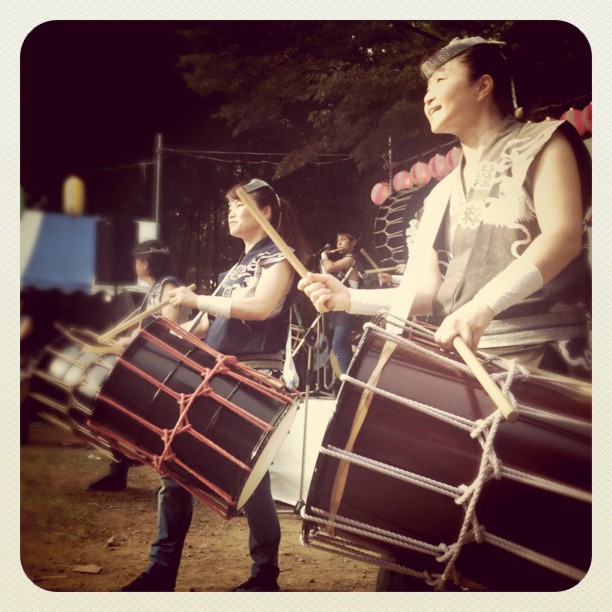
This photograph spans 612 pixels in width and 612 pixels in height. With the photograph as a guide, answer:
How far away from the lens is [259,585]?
168cm

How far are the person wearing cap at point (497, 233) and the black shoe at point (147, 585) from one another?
2.10 feet

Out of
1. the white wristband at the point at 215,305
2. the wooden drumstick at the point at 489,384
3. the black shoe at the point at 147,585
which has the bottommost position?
the black shoe at the point at 147,585

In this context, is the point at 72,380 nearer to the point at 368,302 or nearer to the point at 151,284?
the point at 151,284

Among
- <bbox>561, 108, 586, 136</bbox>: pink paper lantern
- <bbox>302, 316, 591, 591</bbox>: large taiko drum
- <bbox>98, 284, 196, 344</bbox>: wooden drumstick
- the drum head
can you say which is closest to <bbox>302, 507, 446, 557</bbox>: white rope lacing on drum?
<bbox>302, 316, 591, 591</bbox>: large taiko drum

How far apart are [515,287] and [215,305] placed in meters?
0.86

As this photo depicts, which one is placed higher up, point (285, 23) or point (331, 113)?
point (285, 23)

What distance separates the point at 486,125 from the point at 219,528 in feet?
4.67

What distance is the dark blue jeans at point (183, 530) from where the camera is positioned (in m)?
1.66

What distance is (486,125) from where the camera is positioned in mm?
1679

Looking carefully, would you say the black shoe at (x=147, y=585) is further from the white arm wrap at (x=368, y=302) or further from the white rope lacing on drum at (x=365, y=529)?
the white arm wrap at (x=368, y=302)

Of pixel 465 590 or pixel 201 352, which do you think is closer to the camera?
pixel 201 352

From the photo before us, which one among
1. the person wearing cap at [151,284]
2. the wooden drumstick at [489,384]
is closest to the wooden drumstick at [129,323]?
the person wearing cap at [151,284]

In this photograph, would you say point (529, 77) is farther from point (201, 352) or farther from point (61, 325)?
point (61, 325)

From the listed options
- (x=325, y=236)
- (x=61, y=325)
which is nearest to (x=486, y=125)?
(x=325, y=236)
